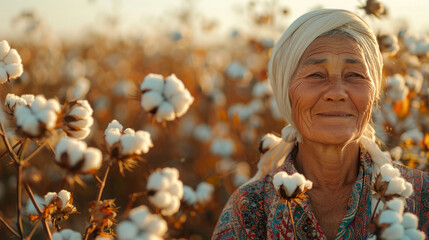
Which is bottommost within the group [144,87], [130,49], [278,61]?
[130,49]

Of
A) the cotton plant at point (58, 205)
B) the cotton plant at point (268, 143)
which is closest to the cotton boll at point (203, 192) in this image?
the cotton plant at point (268, 143)

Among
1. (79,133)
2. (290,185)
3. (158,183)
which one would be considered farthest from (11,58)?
(290,185)

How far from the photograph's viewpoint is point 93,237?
1679 mm

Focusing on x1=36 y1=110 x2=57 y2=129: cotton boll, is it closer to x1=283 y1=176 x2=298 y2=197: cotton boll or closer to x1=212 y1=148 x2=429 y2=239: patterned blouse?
x1=283 y1=176 x2=298 y2=197: cotton boll

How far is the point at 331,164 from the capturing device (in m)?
2.20

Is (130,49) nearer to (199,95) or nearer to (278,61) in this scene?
(199,95)

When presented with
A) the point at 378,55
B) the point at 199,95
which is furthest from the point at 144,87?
the point at 199,95

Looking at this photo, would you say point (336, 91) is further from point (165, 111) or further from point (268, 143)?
point (165, 111)

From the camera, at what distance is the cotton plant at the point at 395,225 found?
4.37 feet

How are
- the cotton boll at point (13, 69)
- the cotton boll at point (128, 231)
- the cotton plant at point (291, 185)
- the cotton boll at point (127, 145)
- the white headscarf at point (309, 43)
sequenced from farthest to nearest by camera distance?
the white headscarf at point (309, 43), the cotton boll at point (13, 69), the cotton plant at point (291, 185), the cotton boll at point (127, 145), the cotton boll at point (128, 231)

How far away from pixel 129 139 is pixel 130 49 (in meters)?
7.77

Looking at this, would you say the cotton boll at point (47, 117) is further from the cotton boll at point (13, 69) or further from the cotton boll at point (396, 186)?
the cotton boll at point (396, 186)

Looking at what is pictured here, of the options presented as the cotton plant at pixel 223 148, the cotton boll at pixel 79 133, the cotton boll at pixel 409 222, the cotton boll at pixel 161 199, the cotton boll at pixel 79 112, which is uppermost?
the cotton boll at pixel 79 112

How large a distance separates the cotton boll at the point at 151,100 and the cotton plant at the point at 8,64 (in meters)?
0.54
